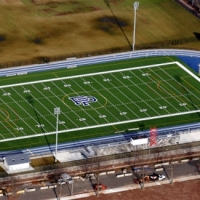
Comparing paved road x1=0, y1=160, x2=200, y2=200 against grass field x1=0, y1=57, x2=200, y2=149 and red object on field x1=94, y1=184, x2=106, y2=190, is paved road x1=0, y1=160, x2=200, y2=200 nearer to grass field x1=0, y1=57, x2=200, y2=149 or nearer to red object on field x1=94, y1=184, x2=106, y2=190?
red object on field x1=94, y1=184, x2=106, y2=190

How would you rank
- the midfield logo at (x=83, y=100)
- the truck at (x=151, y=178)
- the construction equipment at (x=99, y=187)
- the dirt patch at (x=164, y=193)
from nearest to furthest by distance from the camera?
the dirt patch at (x=164, y=193), the construction equipment at (x=99, y=187), the truck at (x=151, y=178), the midfield logo at (x=83, y=100)

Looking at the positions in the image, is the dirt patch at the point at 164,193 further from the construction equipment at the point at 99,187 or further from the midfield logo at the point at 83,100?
the midfield logo at the point at 83,100

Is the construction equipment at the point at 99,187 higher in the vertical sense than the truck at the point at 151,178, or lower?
lower

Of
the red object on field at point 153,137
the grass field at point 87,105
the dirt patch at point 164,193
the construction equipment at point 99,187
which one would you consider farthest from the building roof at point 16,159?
the red object on field at point 153,137

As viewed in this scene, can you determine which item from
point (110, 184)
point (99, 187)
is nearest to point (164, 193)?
point (110, 184)

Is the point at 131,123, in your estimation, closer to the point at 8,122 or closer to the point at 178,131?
the point at 178,131

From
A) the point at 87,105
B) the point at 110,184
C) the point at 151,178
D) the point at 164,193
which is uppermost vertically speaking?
the point at 87,105

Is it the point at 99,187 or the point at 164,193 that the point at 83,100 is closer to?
the point at 99,187
